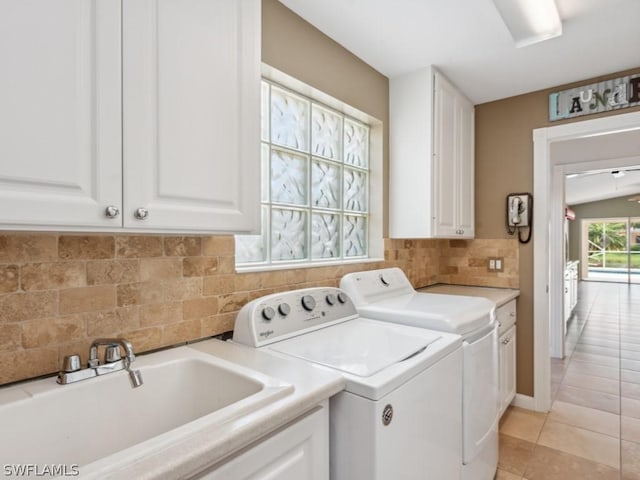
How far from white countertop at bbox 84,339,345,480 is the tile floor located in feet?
5.41

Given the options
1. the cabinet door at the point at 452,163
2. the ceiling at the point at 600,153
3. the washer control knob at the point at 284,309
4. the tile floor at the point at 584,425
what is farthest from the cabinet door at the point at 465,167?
the washer control knob at the point at 284,309

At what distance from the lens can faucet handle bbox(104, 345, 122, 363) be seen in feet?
3.48

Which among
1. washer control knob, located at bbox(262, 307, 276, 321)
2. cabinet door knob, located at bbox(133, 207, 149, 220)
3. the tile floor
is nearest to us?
cabinet door knob, located at bbox(133, 207, 149, 220)

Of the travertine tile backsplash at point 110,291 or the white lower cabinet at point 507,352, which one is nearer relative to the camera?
the travertine tile backsplash at point 110,291

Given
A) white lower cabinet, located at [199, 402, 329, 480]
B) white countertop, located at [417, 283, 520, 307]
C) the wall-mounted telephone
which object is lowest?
white lower cabinet, located at [199, 402, 329, 480]

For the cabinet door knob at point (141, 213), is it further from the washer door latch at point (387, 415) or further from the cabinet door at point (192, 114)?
the washer door latch at point (387, 415)

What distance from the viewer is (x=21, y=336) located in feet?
3.26

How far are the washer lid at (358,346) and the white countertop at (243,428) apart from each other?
88 millimetres

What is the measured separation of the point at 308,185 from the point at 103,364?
1318mm

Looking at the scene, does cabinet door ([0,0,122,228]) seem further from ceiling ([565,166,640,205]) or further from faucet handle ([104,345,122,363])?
ceiling ([565,166,640,205])

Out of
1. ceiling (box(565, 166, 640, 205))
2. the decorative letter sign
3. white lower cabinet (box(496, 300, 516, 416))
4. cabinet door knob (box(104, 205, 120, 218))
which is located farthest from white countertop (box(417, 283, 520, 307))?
ceiling (box(565, 166, 640, 205))

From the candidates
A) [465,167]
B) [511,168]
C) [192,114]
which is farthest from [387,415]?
[511,168]

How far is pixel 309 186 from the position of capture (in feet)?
6.72

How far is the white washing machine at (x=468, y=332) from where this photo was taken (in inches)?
62.3
